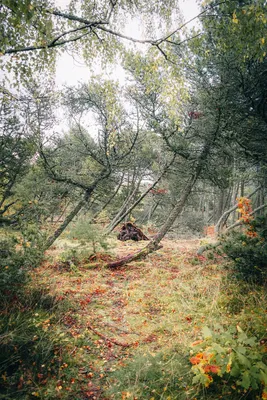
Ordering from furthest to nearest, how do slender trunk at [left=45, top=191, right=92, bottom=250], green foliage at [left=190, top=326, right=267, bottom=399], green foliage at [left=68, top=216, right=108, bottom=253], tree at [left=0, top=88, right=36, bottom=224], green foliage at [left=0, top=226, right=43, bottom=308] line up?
slender trunk at [left=45, top=191, right=92, bottom=250], tree at [left=0, top=88, right=36, bottom=224], green foliage at [left=68, top=216, right=108, bottom=253], green foliage at [left=0, top=226, right=43, bottom=308], green foliage at [left=190, top=326, right=267, bottom=399]

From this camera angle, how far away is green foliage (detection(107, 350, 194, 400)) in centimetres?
241

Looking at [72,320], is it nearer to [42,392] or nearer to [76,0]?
[42,392]

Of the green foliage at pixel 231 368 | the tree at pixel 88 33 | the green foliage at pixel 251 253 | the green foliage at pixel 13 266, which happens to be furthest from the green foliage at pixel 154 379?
the tree at pixel 88 33

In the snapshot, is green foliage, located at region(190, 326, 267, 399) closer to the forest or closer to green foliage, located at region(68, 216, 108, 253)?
the forest

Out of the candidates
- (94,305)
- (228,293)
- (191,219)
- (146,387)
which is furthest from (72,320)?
(191,219)

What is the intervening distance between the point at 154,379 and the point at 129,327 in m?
1.51

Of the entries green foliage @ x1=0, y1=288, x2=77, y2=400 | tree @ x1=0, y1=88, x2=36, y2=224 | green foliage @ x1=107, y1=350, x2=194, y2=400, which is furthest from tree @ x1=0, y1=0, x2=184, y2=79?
tree @ x1=0, y1=88, x2=36, y2=224

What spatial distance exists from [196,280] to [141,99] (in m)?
6.49

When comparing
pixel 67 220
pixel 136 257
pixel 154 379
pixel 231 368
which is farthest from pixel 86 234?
pixel 231 368

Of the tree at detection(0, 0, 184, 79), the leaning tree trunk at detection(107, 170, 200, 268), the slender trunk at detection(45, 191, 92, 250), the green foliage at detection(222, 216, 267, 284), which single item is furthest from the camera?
the slender trunk at detection(45, 191, 92, 250)

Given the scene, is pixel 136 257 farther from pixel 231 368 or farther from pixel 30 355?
pixel 231 368

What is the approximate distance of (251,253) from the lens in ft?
14.6

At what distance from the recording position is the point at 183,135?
8109mm

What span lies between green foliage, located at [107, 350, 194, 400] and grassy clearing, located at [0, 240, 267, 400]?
0.03ft
